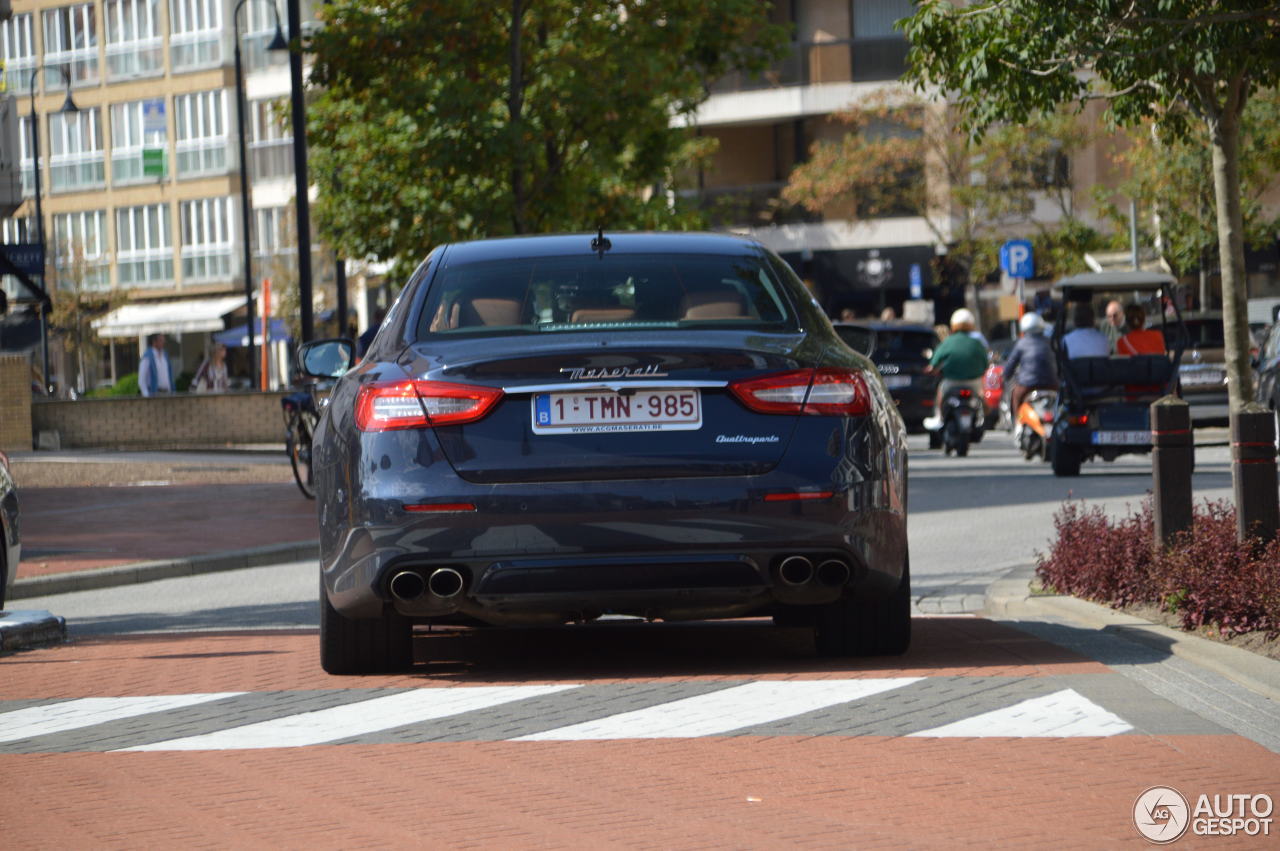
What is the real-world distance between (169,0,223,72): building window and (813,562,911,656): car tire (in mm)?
72764

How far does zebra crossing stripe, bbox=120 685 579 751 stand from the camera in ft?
24.3

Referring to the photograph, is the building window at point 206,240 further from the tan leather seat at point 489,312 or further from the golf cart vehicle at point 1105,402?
the tan leather seat at point 489,312

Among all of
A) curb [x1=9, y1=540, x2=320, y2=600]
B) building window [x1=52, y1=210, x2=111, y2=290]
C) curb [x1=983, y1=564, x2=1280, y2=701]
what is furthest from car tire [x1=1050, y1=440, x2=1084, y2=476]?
building window [x1=52, y1=210, x2=111, y2=290]

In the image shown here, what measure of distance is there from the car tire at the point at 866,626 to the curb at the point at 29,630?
3845 mm

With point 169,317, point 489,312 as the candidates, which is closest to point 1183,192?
point 489,312

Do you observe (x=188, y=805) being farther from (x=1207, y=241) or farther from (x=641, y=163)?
(x=1207, y=241)

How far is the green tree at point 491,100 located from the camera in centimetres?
2798

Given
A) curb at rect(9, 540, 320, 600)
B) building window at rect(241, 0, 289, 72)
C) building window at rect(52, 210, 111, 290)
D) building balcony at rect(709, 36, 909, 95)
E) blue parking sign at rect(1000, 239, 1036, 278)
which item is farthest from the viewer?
building window at rect(241, 0, 289, 72)

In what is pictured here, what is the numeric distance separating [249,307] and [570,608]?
48952 mm

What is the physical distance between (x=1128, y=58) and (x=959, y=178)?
45257 mm

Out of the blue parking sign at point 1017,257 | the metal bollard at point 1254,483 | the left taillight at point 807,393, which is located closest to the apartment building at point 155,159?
the blue parking sign at point 1017,257

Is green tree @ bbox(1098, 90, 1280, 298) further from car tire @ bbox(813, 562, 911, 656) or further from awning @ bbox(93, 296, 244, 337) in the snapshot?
awning @ bbox(93, 296, 244, 337)

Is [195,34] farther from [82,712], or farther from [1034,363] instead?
[82,712]

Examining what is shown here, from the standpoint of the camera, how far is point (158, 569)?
15984 millimetres
